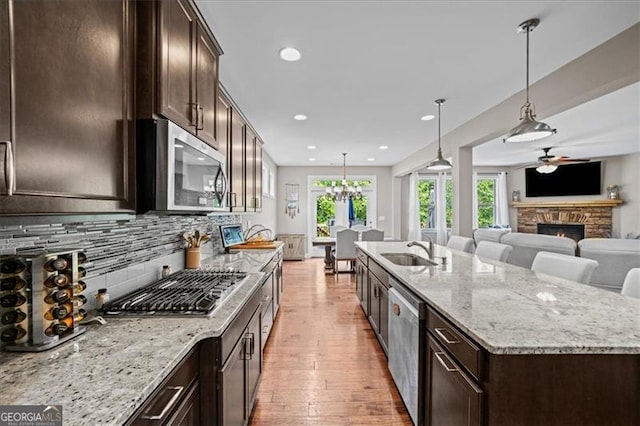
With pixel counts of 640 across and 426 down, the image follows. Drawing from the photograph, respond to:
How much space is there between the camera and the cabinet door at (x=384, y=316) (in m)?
2.45

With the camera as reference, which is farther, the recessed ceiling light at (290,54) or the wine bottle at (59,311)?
the recessed ceiling light at (290,54)

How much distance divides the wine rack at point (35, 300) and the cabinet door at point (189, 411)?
46 centimetres

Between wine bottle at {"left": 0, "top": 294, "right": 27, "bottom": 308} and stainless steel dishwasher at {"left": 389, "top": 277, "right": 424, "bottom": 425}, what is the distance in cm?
169

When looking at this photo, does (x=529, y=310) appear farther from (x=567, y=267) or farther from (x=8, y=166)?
(x=8, y=166)

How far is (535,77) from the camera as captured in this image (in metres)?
2.72

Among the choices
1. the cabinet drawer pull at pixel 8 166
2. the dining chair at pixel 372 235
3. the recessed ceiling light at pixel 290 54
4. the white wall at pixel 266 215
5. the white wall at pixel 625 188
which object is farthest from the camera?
the white wall at pixel 625 188

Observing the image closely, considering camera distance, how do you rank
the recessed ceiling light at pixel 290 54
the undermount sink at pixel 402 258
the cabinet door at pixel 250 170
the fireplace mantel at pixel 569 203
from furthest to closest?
the fireplace mantel at pixel 569 203 → the cabinet door at pixel 250 170 → the undermount sink at pixel 402 258 → the recessed ceiling light at pixel 290 54

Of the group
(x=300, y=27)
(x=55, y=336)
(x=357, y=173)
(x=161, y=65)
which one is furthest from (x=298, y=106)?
(x=357, y=173)

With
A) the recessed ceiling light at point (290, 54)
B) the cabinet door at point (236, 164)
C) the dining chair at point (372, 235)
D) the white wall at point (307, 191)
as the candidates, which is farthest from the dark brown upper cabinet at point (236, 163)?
the white wall at point (307, 191)

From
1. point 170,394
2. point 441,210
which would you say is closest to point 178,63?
point 170,394

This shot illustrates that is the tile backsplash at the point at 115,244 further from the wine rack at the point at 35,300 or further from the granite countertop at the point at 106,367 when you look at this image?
the granite countertop at the point at 106,367

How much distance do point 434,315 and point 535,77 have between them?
102 inches

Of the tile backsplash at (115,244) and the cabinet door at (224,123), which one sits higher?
the cabinet door at (224,123)

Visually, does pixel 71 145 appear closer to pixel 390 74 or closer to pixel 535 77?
pixel 390 74
